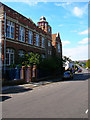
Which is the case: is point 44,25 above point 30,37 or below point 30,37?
above

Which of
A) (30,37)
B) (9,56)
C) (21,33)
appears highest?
(21,33)

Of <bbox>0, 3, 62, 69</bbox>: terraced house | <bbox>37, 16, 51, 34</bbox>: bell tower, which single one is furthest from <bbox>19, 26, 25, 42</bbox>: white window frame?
<bbox>37, 16, 51, 34</bbox>: bell tower

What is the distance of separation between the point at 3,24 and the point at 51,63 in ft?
36.5

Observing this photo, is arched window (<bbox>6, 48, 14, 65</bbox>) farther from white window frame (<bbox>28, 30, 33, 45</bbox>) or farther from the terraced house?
white window frame (<bbox>28, 30, 33, 45</bbox>)

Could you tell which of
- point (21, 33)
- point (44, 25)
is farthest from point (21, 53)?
point (44, 25)

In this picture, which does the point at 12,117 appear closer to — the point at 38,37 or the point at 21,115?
the point at 21,115

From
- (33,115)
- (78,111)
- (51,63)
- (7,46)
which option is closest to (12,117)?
(33,115)

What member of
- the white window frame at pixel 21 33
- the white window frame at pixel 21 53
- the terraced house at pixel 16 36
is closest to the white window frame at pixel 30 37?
the terraced house at pixel 16 36

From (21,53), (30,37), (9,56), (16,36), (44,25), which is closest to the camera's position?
(9,56)

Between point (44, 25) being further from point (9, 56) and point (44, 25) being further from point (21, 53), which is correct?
point (9, 56)

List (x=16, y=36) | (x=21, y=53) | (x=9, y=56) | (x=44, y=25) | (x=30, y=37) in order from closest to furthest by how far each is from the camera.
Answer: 1. (x=9, y=56)
2. (x=16, y=36)
3. (x=21, y=53)
4. (x=30, y=37)
5. (x=44, y=25)

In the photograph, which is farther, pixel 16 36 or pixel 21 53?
pixel 21 53

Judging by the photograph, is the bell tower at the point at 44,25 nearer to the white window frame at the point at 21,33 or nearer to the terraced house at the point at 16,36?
the terraced house at the point at 16,36

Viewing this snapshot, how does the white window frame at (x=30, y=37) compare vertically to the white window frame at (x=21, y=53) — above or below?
above
